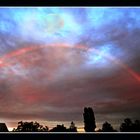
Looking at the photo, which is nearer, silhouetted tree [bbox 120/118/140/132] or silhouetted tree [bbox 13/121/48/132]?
silhouetted tree [bbox 13/121/48/132]

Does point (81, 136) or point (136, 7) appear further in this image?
point (136, 7)

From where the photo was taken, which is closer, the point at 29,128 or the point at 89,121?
the point at 29,128

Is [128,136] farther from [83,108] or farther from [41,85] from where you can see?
[41,85]

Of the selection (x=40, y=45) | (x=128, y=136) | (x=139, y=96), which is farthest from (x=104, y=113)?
(x=128, y=136)

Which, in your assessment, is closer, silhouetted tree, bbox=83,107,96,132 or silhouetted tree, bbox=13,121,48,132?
silhouetted tree, bbox=13,121,48,132

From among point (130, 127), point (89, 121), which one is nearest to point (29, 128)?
point (89, 121)

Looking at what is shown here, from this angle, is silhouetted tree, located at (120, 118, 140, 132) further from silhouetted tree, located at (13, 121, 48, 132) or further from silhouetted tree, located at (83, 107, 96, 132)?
silhouetted tree, located at (13, 121, 48, 132)

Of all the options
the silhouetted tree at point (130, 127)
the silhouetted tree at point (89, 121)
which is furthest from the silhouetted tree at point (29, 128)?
the silhouetted tree at point (130, 127)

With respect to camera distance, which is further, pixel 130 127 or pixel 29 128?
pixel 130 127

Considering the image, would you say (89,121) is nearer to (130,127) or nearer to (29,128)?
(130,127)

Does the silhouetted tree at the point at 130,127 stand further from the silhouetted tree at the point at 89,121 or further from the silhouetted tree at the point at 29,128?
the silhouetted tree at the point at 29,128

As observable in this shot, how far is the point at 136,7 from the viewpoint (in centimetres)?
212

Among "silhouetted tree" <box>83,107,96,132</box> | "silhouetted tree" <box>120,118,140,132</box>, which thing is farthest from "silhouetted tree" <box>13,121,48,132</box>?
"silhouetted tree" <box>120,118,140,132</box>
